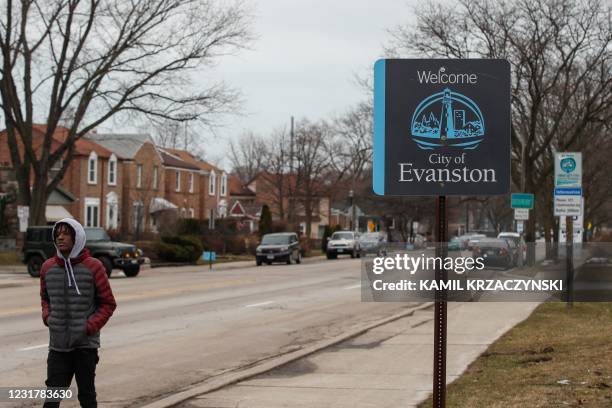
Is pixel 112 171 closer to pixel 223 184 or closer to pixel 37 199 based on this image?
pixel 223 184

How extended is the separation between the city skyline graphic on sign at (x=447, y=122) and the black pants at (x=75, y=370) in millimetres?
2860

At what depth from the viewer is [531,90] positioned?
1540 inches

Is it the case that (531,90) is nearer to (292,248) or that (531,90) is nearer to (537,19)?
(537,19)

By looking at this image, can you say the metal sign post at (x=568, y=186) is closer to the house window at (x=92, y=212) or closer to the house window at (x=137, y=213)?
the house window at (x=137, y=213)

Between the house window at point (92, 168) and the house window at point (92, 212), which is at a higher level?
the house window at point (92, 168)

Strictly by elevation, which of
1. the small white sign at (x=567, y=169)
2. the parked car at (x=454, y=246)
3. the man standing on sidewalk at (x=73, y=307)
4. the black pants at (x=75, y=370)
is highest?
the small white sign at (x=567, y=169)

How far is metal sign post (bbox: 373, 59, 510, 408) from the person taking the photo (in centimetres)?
684

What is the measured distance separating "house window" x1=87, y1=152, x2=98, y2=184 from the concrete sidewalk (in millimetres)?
49538

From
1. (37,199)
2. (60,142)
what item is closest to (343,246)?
(60,142)

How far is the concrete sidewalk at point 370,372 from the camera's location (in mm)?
9758

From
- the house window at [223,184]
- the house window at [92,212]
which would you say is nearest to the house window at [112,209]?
the house window at [92,212]

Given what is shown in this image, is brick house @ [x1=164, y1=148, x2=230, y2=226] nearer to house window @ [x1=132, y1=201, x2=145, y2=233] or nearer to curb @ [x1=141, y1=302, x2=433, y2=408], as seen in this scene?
house window @ [x1=132, y1=201, x2=145, y2=233]

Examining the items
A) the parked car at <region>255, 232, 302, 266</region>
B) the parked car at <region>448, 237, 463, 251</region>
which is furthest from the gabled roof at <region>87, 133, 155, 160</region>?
the parked car at <region>448, 237, 463, 251</region>

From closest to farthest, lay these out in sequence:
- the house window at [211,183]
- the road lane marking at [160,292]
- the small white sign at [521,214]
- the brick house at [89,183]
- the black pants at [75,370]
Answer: the black pants at [75,370] < the road lane marking at [160,292] < the small white sign at [521,214] < the brick house at [89,183] < the house window at [211,183]
